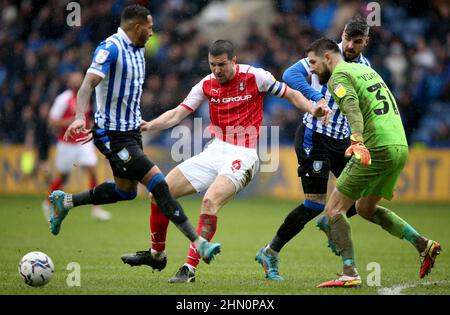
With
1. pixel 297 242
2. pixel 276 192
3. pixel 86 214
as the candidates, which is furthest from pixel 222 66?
pixel 276 192

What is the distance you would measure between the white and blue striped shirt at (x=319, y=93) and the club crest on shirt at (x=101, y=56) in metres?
1.93

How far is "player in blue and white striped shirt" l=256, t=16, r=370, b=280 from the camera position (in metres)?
8.55

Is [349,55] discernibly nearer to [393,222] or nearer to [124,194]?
[393,222]

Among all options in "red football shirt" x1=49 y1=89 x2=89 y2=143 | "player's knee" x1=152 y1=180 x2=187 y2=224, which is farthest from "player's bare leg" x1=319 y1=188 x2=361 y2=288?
"red football shirt" x1=49 y1=89 x2=89 y2=143

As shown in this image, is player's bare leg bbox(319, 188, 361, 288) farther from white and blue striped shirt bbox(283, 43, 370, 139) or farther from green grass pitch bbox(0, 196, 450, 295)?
white and blue striped shirt bbox(283, 43, 370, 139)

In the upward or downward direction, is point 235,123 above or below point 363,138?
above

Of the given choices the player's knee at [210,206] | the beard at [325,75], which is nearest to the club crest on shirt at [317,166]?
the beard at [325,75]

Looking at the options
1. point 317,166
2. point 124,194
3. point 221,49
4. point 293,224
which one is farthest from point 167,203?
point 317,166

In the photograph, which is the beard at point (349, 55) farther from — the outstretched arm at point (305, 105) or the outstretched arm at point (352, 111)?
the outstretched arm at point (352, 111)

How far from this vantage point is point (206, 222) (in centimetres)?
814

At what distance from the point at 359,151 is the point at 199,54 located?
44.4 feet

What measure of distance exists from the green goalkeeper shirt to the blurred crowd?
34.7 ft
